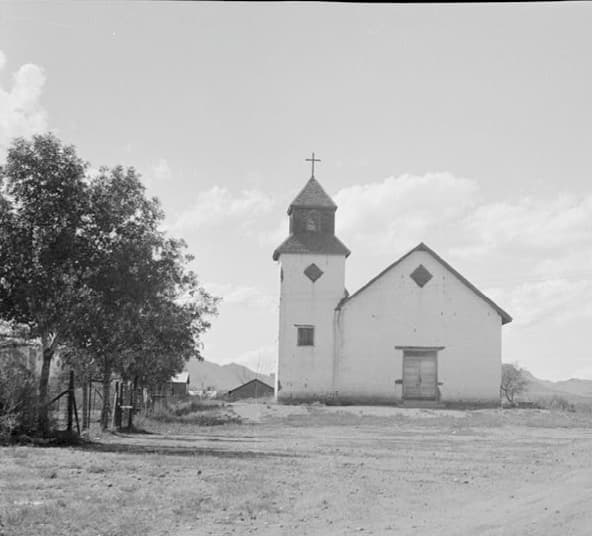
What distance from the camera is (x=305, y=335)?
140 ft

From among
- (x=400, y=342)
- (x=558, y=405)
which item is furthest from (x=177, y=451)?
(x=558, y=405)

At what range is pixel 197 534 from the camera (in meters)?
9.31

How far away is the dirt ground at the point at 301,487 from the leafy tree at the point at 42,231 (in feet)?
12.0

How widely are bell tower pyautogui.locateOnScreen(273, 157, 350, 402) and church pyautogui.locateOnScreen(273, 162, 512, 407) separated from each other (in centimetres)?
5

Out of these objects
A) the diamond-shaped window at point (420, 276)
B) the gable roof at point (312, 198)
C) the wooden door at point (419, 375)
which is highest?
the gable roof at point (312, 198)

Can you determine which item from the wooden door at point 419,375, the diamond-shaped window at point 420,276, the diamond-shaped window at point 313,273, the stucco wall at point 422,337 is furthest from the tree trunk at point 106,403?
the diamond-shaped window at point 420,276

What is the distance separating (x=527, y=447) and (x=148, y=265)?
978cm

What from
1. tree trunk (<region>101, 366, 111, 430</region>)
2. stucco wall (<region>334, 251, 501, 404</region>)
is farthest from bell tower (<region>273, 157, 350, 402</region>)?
tree trunk (<region>101, 366, 111, 430</region>)

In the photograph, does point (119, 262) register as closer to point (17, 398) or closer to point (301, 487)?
point (17, 398)

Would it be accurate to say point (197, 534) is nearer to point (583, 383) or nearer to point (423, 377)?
point (423, 377)

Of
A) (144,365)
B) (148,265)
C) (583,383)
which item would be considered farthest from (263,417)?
(583,383)

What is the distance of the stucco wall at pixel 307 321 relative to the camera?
139 ft

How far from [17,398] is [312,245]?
85.2ft

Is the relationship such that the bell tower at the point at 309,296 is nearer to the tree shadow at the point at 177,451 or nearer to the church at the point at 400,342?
the church at the point at 400,342
